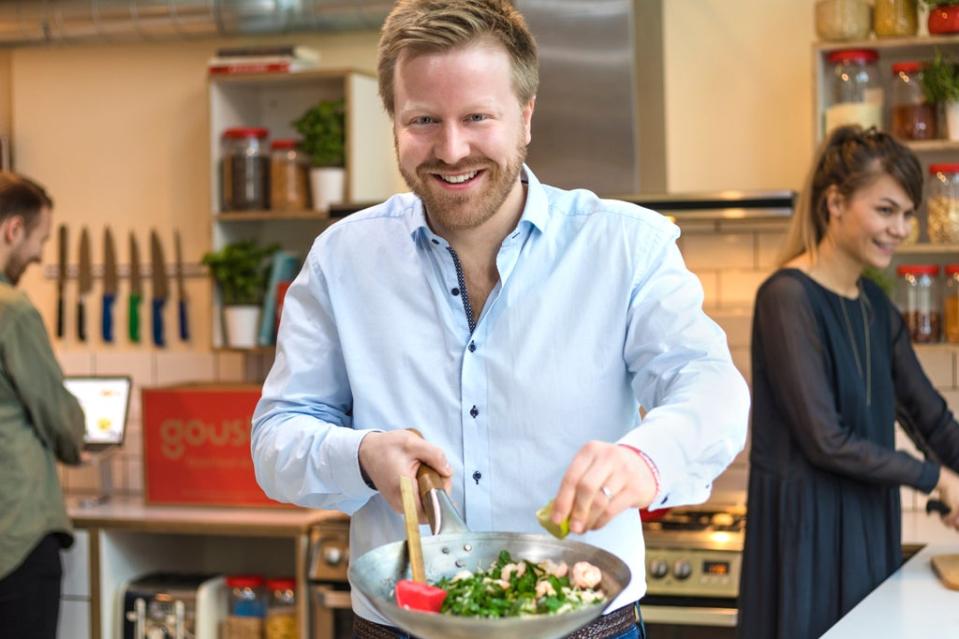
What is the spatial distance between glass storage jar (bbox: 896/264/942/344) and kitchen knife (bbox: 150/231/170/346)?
7.94 ft

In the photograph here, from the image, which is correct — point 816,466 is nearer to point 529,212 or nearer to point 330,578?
point 529,212

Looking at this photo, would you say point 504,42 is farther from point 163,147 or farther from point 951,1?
point 163,147

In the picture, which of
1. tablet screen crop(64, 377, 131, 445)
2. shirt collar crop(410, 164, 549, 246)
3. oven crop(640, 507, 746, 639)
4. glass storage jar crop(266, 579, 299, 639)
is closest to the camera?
shirt collar crop(410, 164, 549, 246)

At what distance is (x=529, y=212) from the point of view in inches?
67.3

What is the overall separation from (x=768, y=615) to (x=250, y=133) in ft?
7.51

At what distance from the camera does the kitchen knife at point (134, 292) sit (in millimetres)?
4683

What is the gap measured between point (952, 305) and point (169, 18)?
2.46 m

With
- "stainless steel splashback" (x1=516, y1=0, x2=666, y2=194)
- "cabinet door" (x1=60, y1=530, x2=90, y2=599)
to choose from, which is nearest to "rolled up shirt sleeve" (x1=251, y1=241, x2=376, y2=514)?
"stainless steel splashback" (x1=516, y1=0, x2=666, y2=194)

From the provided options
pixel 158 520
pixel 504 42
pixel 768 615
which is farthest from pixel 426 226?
pixel 158 520

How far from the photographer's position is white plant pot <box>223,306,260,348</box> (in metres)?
4.31

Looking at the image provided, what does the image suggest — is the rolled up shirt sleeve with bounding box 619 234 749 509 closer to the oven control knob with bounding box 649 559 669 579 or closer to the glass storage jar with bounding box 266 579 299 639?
the oven control knob with bounding box 649 559 669 579

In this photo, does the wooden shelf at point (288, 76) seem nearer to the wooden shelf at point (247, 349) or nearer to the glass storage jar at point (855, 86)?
the wooden shelf at point (247, 349)


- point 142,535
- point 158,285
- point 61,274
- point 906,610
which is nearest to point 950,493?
point 906,610

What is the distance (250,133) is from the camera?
4.31 metres
